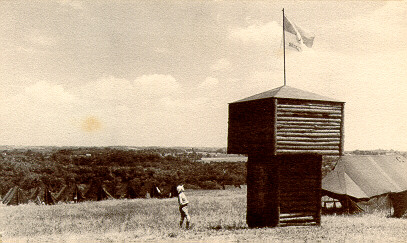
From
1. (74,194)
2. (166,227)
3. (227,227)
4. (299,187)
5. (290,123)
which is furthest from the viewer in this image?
(74,194)

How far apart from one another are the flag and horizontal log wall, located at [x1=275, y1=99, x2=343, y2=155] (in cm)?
293

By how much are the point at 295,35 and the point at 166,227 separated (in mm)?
9694

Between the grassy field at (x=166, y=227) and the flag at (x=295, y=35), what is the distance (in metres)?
7.61

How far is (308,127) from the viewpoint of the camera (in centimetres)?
1692

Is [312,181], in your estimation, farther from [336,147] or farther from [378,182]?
[378,182]

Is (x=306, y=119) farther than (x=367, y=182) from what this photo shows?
No

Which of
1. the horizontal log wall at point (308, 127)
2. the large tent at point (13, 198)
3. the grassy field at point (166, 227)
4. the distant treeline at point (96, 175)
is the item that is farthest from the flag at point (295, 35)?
the distant treeline at point (96, 175)

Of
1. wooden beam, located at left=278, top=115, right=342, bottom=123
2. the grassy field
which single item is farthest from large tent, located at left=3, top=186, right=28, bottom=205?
wooden beam, located at left=278, top=115, right=342, bottom=123

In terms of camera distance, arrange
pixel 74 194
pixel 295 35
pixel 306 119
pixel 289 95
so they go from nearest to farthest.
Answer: pixel 289 95
pixel 306 119
pixel 295 35
pixel 74 194

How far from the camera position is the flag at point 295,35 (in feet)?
60.0

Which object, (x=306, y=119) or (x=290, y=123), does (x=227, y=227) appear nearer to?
(x=290, y=123)

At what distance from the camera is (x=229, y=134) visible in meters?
18.7

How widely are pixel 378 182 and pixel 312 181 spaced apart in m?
8.27

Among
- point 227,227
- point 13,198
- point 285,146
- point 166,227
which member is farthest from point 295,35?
point 13,198
